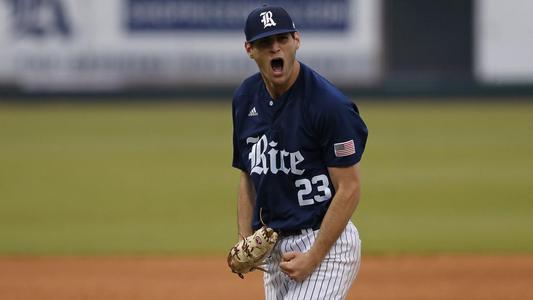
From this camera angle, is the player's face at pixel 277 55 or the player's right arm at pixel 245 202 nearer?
the player's face at pixel 277 55

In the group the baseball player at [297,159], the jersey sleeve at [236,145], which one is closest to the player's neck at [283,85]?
the baseball player at [297,159]

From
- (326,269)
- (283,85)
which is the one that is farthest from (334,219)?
(283,85)

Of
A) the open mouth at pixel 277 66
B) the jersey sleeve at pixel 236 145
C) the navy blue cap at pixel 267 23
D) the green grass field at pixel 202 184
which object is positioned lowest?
the green grass field at pixel 202 184

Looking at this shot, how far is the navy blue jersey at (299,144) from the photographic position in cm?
390

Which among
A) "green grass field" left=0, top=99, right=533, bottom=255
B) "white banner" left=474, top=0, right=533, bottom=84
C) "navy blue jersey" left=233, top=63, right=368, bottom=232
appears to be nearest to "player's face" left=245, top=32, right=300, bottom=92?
"navy blue jersey" left=233, top=63, right=368, bottom=232

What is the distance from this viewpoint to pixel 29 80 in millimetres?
23484

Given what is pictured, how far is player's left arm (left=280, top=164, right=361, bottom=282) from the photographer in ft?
12.8

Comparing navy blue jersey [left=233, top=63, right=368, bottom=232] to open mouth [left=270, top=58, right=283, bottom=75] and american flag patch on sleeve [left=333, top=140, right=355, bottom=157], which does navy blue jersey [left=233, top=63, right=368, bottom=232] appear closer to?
american flag patch on sleeve [left=333, top=140, right=355, bottom=157]

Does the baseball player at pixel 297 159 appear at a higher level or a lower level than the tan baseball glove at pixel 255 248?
higher

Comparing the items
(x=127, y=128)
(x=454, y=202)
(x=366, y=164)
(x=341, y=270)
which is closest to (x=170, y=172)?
(x=366, y=164)

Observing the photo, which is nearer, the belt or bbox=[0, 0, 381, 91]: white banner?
the belt

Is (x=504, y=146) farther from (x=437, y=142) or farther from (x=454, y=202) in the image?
(x=454, y=202)

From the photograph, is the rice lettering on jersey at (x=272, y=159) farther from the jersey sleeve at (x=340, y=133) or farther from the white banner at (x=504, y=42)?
the white banner at (x=504, y=42)

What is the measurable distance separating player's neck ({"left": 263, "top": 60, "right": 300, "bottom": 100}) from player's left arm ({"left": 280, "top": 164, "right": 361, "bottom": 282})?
1.15 feet
